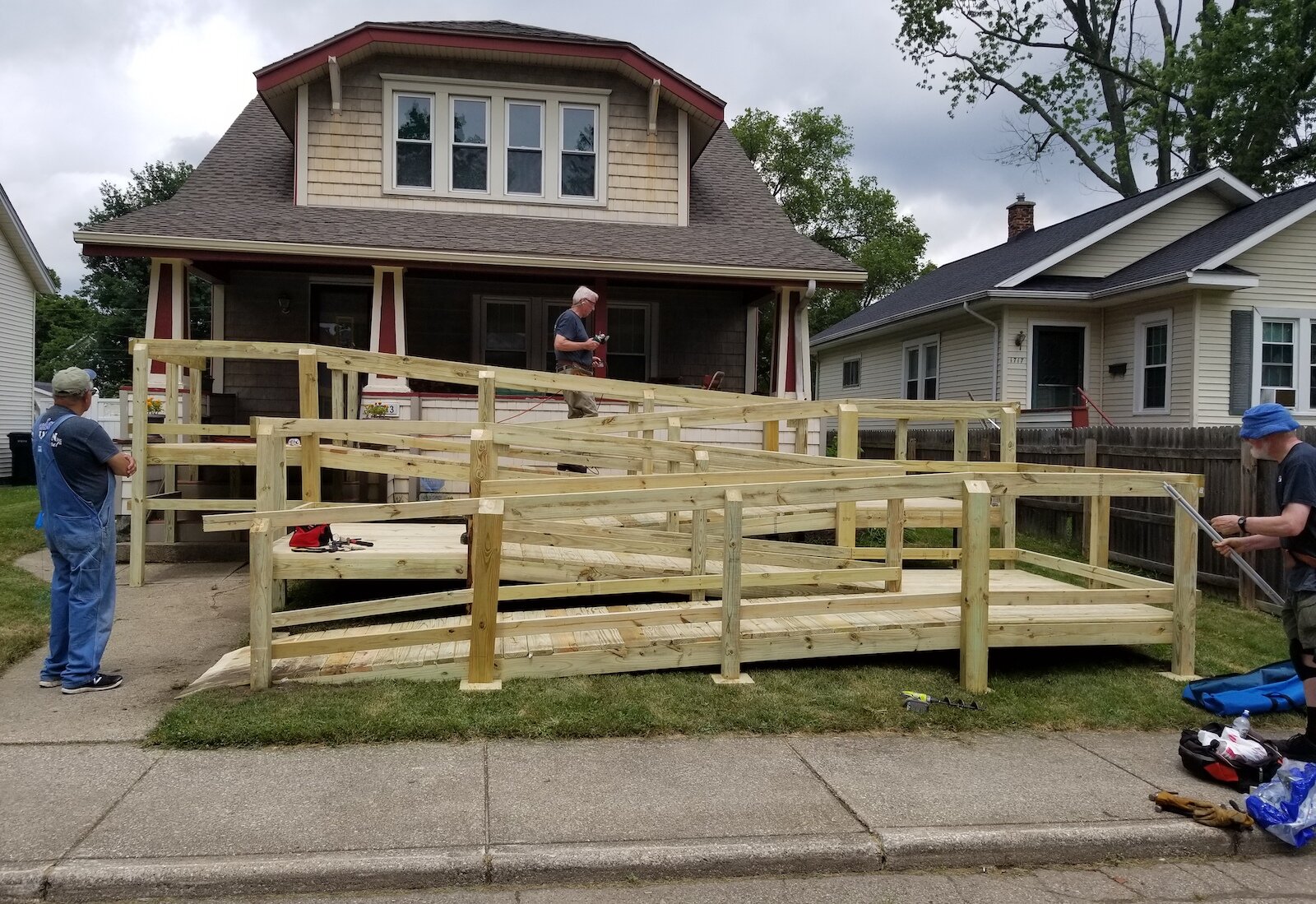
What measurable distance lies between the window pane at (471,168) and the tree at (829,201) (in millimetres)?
26130

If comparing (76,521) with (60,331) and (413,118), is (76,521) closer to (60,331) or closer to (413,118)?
(413,118)

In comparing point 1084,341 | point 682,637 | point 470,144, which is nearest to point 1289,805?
point 682,637

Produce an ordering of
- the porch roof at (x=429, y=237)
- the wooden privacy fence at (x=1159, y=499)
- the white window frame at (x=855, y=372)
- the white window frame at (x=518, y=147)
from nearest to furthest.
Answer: the wooden privacy fence at (x=1159, y=499) → the porch roof at (x=429, y=237) → the white window frame at (x=518, y=147) → the white window frame at (x=855, y=372)

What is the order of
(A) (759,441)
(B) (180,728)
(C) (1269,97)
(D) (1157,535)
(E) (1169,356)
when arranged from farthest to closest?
(C) (1269,97) < (E) (1169,356) < (A) (759,441) < (D) (1157,535) < (B) (180,728)

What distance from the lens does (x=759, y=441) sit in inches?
474

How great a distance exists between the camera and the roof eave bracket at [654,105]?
13.6m

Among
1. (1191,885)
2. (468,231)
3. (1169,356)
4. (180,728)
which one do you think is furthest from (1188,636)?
(1169,356)

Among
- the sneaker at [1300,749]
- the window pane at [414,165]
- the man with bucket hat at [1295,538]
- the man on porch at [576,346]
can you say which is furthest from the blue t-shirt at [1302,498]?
the window pane at [414,165]

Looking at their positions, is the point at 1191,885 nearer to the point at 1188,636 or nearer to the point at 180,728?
the point at 1188,636

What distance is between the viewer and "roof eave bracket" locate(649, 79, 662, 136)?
1359 centimetres

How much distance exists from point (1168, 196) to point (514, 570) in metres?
16.9

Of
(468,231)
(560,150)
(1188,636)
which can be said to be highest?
(560,150)

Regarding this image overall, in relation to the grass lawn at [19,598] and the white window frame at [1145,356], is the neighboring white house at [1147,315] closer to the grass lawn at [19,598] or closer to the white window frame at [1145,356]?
the white window frame at [1145,356]

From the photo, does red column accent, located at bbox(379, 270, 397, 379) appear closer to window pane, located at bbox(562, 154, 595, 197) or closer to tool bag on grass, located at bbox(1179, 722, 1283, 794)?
window pane, located at bbox(562, 154, 595, 197)
